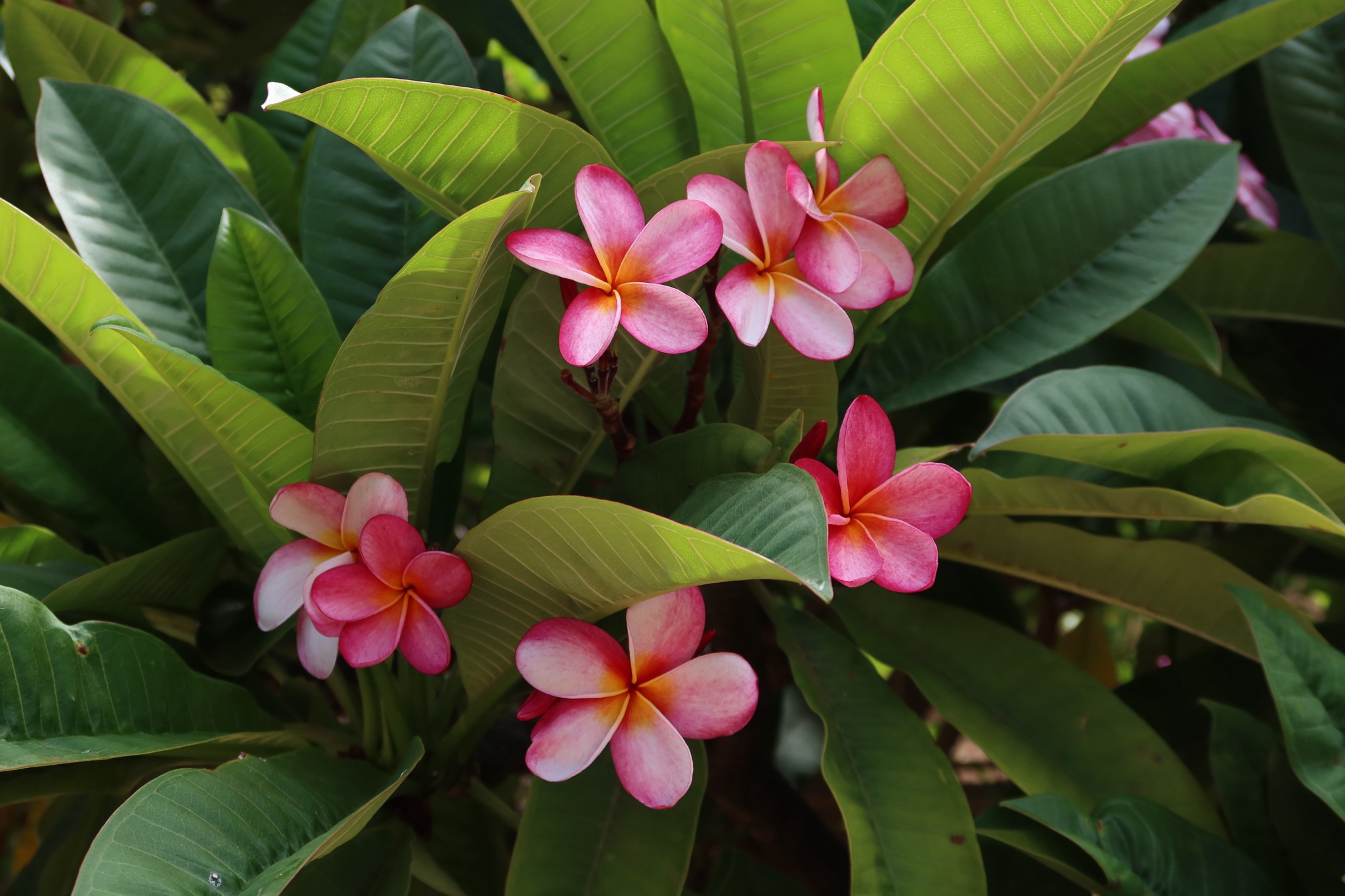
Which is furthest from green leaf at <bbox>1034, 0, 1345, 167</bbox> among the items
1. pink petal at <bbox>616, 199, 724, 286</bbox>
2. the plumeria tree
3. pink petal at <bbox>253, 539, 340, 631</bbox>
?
pink petal at <bbox>253, 539, 340, 631</bbox>

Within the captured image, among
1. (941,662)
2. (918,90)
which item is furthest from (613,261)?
(941,662)

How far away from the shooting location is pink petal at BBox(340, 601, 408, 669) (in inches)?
21.0

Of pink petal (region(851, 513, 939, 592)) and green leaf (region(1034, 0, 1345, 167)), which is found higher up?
green leaf (region(1034, 0, 1345, 167))

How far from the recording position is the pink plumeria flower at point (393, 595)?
533mm

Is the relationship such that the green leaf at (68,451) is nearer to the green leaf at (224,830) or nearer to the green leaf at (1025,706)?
the green leaf at (224,830)

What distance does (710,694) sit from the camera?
0.50m

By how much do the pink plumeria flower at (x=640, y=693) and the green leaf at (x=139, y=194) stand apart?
402mm

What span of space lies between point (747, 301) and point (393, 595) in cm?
26

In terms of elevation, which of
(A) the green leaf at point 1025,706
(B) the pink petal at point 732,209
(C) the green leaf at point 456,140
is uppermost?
(C) the green leaf at point 456,140

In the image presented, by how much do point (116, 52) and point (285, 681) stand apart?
591 millimetres

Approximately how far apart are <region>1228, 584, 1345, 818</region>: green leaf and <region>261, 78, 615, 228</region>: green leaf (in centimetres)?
55

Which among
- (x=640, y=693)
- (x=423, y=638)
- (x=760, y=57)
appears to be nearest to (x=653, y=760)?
(x=640, y=693)

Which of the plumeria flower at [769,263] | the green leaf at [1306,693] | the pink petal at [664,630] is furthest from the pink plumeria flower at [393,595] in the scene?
the green leaf at [1306,693]

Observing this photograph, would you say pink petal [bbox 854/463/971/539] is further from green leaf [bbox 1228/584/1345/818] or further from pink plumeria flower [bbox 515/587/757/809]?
green leaf [bbox 1228/584/1345/818]
